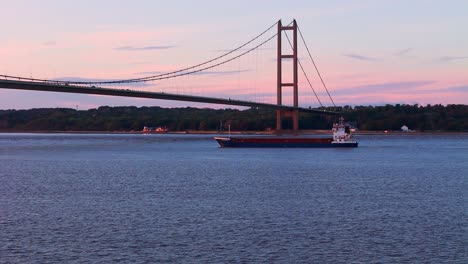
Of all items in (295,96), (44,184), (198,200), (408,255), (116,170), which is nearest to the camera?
(408,255)

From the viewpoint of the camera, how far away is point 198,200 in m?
23.9

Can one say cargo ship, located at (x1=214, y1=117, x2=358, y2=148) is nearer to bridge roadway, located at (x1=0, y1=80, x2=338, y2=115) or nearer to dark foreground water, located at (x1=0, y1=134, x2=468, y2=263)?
bridge roadway, located at (x1=0, y1=80, x2=338, y2=115)

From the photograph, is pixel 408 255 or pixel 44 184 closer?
pixel 408 255

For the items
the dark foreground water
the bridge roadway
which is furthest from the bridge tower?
the dark foreground water

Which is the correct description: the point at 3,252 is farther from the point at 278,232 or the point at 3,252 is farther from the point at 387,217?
the point at 387,217

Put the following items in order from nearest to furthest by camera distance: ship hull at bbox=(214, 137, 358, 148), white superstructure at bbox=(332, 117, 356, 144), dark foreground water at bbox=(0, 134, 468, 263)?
dark foreground water at bbox=(0, 134, 468, 263) → ship hull at bbox=(214, 137, 358, 148) → white superstructure at bbox=(332, 117, 356, 144)

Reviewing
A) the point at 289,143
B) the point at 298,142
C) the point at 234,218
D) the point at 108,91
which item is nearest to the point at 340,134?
the point at 298,142

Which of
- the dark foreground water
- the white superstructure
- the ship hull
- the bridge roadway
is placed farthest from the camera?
the white superstructure

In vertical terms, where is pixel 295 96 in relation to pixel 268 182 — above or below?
above

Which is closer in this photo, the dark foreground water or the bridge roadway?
the dark foreground water

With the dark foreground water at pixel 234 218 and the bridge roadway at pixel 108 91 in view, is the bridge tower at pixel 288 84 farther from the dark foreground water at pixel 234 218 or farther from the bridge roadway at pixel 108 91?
the dark foreground water at pixel 234 218

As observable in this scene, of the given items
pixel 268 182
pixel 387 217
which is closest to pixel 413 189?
pixel 268 182

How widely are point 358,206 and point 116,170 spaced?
19717 mm

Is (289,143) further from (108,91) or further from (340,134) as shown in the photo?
(108,91)
